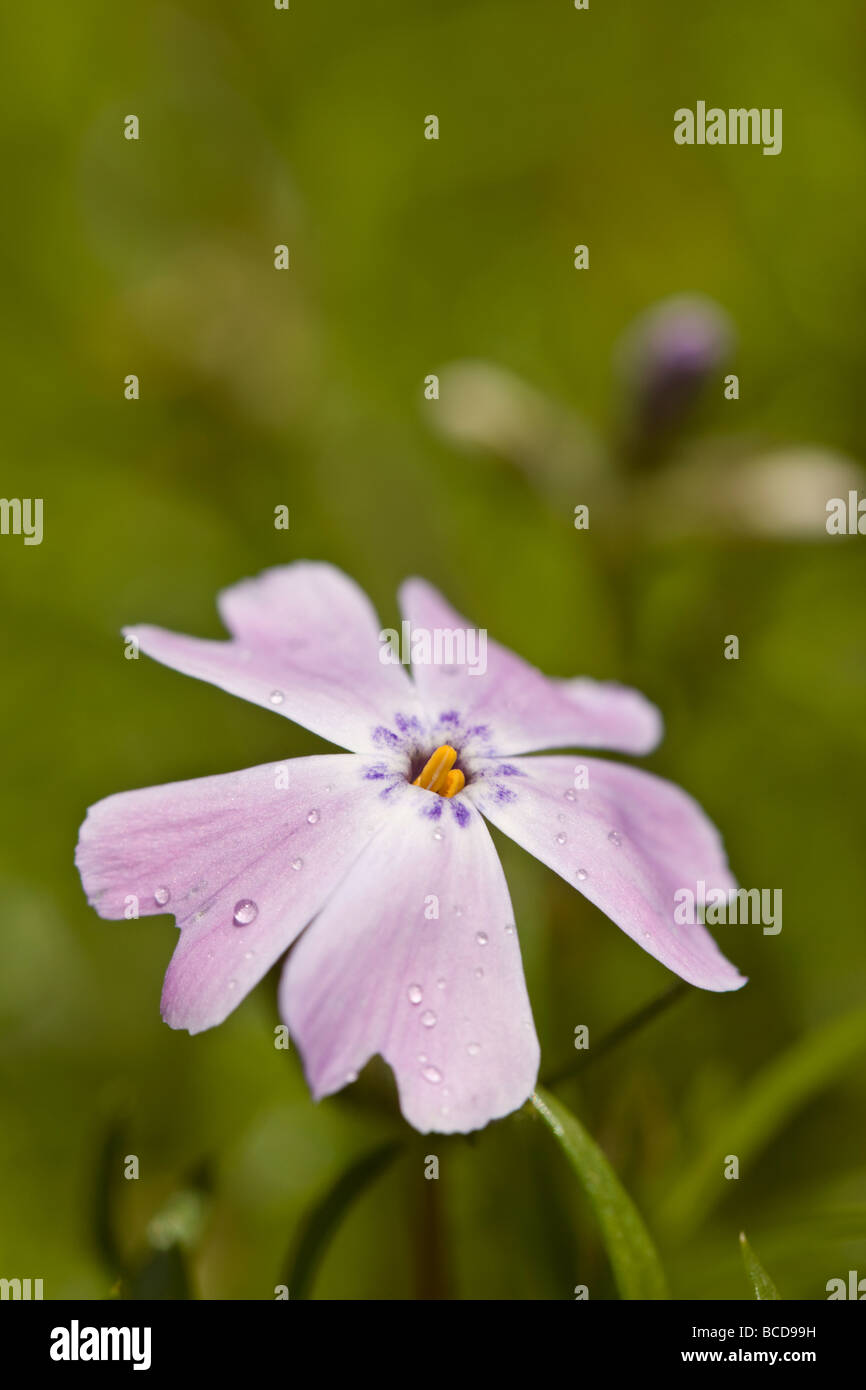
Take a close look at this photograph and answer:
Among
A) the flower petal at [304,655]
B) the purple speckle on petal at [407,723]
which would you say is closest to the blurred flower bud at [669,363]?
the flower petal at [304,655]

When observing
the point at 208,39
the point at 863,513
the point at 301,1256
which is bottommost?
the point at 301,1256

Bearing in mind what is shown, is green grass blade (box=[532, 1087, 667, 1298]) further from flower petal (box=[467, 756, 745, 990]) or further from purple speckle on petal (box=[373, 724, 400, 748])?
purple speckle on petal (box=[373, 724, 400, 748])

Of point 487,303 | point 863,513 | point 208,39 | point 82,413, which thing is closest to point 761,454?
point 863,513

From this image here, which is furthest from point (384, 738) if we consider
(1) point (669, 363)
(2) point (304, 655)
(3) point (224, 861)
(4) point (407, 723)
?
(1) point (669, 363)

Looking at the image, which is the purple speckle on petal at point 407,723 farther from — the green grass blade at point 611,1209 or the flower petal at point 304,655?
the green grass blade at point 611,1209
